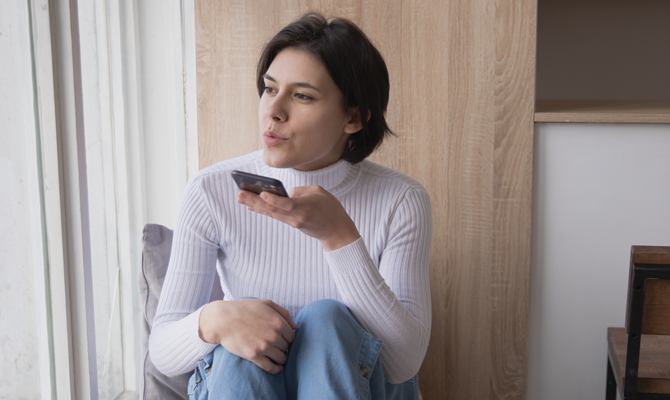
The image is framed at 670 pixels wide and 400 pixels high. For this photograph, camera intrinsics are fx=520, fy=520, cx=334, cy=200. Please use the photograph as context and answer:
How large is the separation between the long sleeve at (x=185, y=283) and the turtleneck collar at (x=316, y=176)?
149 mm

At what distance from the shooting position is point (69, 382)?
1108 millimetres

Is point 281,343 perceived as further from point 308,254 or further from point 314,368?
point 308,254

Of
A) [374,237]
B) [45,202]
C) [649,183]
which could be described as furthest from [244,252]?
[649,183]

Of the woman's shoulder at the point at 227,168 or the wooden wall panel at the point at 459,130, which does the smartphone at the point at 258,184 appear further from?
the wooden wall panel at the point at 459,130

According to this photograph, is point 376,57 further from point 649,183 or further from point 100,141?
point 649,183

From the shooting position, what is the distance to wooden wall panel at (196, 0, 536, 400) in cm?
141

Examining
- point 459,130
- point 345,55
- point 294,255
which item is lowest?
point 294,255

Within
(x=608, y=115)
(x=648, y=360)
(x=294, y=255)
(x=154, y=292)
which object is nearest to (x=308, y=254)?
(x=294, y=255)

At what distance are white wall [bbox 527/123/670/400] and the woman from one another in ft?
1.79

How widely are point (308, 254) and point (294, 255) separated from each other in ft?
0.09

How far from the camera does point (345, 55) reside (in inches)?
39.2

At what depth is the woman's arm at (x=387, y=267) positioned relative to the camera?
834 mm

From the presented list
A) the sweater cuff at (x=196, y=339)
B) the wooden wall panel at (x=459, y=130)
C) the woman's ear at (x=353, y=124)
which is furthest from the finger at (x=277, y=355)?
the wooden wall panel at (x=459, y=130)

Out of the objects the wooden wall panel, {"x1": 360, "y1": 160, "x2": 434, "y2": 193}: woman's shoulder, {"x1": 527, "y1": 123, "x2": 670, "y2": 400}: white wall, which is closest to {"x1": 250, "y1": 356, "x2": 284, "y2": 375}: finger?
{"x1": 360, "y1": 160, "x2": 434, "y2": 193}: woman's shoulder
